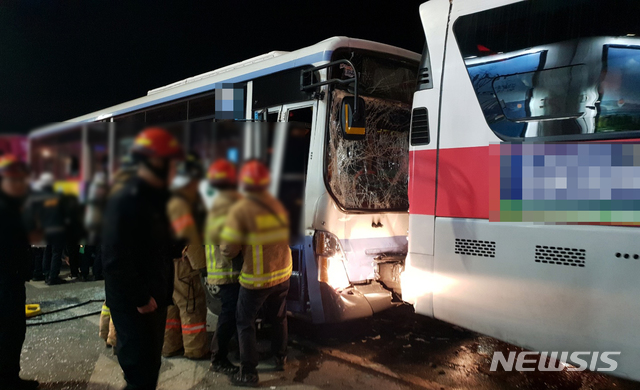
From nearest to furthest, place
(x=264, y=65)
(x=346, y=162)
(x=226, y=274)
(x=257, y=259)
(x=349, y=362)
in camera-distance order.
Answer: (x=257, y=259) < (x=226, y=274) < (x=349, y=362) < (x=346, y=162) < (x=264, y=65)

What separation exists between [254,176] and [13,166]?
1.26 m

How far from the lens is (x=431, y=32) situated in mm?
3635

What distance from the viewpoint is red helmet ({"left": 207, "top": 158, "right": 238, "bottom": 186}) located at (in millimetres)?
2184

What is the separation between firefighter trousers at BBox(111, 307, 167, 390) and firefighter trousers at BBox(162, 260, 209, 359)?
1417 mm

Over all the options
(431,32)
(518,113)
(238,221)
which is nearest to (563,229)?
(518,113)

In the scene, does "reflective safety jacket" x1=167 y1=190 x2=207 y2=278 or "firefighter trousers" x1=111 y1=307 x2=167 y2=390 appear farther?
"firefighter trousers" x1=111 y1=307 x2=167 y2=390

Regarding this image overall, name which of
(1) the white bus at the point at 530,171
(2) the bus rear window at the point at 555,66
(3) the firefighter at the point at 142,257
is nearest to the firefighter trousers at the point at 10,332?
(3) the firefighter at the point at 142,257

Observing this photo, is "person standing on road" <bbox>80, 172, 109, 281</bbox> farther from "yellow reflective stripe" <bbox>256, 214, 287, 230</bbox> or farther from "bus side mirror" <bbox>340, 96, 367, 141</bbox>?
"bus side mirror" <bbox>340, 96, 367, 141</bbox>

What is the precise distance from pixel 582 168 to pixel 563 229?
0.40 m

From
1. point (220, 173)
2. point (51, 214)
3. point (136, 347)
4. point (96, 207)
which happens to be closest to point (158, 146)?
point (220, 173)

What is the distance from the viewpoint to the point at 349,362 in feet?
14.3

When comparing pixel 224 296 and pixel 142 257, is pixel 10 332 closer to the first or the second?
pixel 142 257

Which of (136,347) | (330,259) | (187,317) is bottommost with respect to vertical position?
(187,317)

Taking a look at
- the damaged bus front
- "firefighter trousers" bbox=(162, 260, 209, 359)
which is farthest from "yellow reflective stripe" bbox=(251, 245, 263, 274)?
"firefighter trousers" bbox=(162, 260, 209, 359)
